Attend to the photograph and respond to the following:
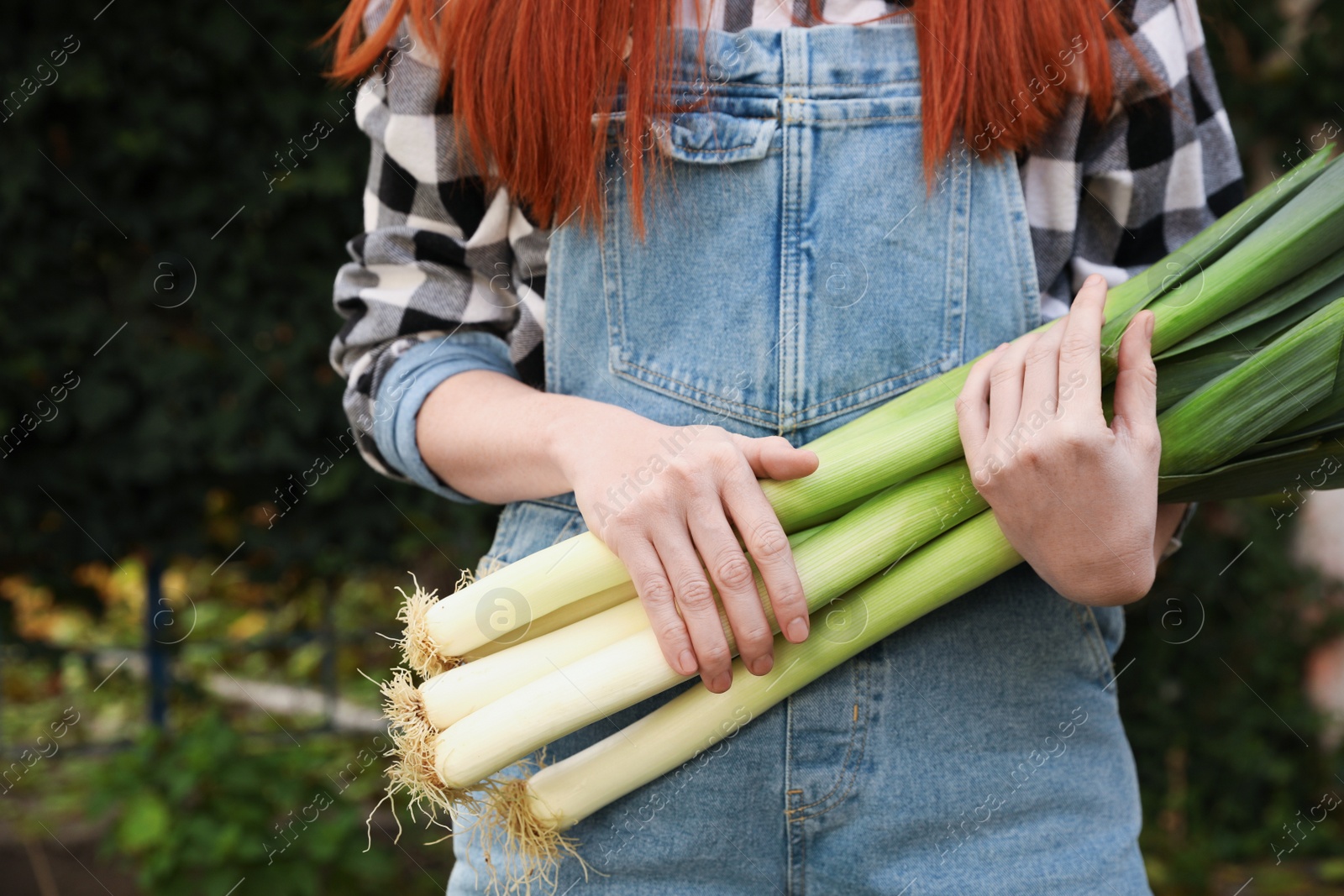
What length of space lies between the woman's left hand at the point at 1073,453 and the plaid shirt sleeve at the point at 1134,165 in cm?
17

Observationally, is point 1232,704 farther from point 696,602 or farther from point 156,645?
point 156,645

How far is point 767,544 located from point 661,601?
0.33 feet

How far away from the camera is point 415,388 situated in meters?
1.01

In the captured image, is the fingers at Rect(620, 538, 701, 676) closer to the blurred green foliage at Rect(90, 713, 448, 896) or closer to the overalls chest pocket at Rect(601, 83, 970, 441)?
the overalls chest pocket at Rect(601, 83, 970, 441)

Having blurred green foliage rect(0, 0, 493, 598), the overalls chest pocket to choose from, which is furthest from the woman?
blurred green foliage rect(0, 0, 493, 598)

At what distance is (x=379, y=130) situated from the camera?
3.38 ft

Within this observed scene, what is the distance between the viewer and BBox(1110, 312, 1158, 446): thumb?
2.63ft

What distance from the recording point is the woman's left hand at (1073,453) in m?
0.76

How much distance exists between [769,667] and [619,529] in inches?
6.8

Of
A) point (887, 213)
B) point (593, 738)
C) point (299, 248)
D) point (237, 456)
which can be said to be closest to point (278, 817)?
point (237, 456)

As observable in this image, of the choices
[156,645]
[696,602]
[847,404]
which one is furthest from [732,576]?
[156,645]

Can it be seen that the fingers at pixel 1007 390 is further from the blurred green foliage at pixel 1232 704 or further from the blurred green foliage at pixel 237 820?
the blurred green foliage at pixel 1232 704

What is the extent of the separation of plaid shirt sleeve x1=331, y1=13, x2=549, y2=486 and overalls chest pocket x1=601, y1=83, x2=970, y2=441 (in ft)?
0.57

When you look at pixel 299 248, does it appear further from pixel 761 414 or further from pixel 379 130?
pixel 761 414
